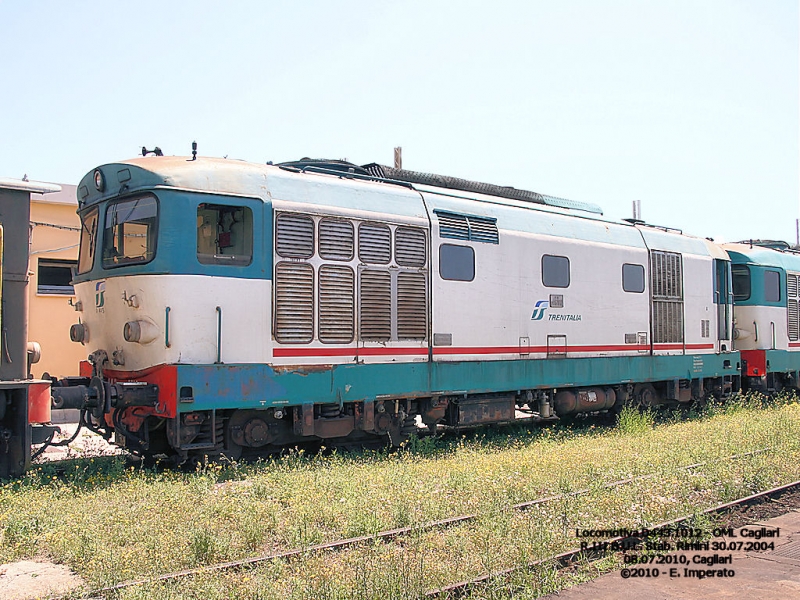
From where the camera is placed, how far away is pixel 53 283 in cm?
1642

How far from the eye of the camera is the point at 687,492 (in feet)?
26.4

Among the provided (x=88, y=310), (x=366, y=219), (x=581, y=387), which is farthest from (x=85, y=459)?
(x=581, y=387)

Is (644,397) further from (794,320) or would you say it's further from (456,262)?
(794,320)

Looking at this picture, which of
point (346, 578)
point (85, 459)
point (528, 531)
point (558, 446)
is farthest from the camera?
point (558, 446)

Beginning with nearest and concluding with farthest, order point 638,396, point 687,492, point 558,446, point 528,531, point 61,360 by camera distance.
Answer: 1. point 528,531
2. point 687,492
3. point 558,446
4. point 638,396
5. point 61,360

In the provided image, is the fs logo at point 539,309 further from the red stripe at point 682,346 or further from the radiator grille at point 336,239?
the radiator grille at point 336,239

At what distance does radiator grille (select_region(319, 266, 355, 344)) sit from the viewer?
9727 mm

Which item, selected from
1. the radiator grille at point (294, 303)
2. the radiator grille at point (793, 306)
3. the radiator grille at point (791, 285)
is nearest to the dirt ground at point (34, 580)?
the radiator grille at point (294, 303)

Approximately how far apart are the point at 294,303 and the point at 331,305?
1.74ft

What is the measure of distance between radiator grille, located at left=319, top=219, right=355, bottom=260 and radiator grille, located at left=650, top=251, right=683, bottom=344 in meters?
7.18

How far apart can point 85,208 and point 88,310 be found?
1345 millimetres

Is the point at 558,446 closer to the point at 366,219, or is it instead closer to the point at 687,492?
the point at 687,492

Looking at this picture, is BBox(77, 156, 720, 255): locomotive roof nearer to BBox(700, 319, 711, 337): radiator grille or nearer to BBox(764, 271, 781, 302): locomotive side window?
BBox(700, 319, 711, 337): radiator grille

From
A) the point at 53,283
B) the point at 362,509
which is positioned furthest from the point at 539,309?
the point at 53,283
